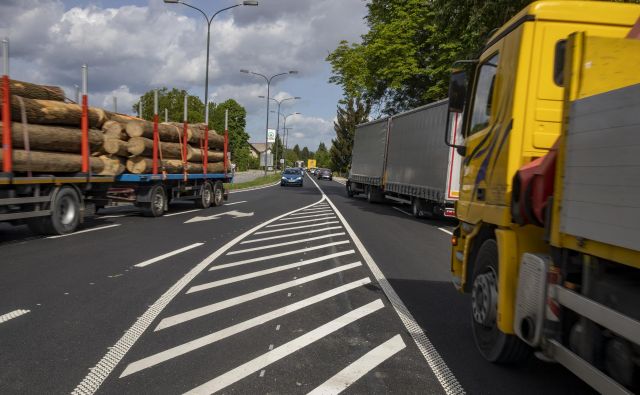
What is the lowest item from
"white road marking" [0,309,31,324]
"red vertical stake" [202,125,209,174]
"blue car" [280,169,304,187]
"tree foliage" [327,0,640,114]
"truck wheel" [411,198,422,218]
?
"blue car" [280,169,304,187]

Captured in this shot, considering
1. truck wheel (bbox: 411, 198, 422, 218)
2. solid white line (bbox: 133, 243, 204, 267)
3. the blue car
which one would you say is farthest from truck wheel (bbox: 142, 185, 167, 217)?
the blue car

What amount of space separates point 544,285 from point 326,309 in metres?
2.87

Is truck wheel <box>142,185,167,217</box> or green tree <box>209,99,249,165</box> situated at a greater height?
green tree <box>209,99,249,165</box>

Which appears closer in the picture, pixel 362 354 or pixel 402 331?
pixel 362 354

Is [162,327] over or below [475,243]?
below

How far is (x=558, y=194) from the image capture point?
10.2ft

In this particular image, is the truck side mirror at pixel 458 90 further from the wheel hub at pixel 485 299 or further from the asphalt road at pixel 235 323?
the asphalt road at pixel 235 323

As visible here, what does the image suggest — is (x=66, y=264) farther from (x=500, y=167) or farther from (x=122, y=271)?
(x=500, y=167)

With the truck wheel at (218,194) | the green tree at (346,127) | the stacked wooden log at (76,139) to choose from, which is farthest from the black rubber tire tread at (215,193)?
the green tree at (346,127)

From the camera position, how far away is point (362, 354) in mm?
4285

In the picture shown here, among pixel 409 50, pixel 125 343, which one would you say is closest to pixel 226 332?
pixel 125 343

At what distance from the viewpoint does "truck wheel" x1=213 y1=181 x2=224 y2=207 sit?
19.2 meters

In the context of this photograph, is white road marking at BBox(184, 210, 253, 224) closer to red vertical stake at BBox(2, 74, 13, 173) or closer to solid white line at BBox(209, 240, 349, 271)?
solid white line at BBox(209, 240, 349, 271)

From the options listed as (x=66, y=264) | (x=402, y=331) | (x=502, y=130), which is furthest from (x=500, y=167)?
(x=66, y=264)
